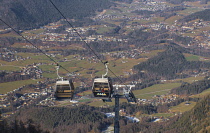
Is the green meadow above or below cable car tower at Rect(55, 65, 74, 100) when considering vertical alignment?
below

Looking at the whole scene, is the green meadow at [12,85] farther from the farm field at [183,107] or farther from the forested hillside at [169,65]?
the farm field at [183,107]

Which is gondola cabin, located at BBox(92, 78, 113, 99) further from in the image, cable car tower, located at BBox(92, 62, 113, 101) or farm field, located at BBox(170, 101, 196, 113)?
farm field, located at BBox(170, 101, 196, 113)

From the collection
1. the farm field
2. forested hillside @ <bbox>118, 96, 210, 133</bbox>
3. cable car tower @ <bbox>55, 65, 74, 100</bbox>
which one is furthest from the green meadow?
cable car tower @ <bbox>55, 65, 74, 100</bbox>

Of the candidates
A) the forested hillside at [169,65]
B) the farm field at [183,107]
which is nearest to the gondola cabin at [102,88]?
the farm field at [183,107]

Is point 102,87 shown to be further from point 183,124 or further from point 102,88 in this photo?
point 183,124

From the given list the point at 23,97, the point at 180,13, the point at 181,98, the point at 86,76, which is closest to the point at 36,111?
the point at 23,97

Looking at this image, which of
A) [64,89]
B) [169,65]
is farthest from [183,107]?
[64,89]
